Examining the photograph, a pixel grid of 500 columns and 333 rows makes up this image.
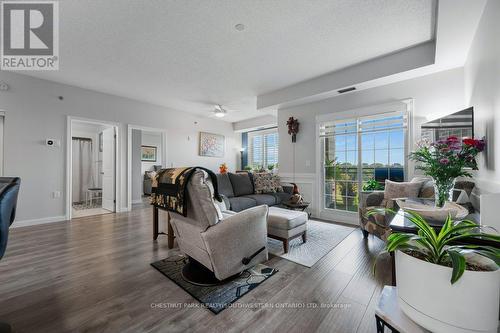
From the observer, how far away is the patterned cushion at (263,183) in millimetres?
4348

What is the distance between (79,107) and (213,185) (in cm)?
416

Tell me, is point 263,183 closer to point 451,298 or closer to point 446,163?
point 446,163

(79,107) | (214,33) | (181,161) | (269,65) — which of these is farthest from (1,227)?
(181,161)

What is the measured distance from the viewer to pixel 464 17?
1966 mm

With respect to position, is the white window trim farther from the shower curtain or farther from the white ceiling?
the shower curtain

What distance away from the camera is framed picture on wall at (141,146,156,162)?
313 inches

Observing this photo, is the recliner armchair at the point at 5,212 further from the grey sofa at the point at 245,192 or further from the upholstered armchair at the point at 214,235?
the grey sofa at the point at 245,192

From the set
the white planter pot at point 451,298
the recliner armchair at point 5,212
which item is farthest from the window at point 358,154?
the recliner armchair at point 5,212

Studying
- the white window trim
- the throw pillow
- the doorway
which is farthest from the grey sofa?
the doorway

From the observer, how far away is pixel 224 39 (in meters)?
2.58

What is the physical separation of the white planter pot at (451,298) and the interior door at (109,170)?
5586 mm

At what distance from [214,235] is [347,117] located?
3.47 meters

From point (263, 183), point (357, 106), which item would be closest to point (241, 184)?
point (263, 183)

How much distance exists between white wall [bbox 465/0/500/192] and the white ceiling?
539mm
